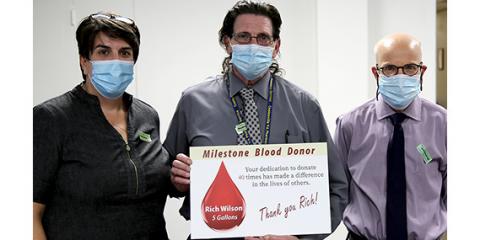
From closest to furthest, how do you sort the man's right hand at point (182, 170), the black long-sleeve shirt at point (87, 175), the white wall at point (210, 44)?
the black long-sleeve shirt at point (87, 175)
the man's right hand at point (182, 170)
the white wall at point (210, 44)

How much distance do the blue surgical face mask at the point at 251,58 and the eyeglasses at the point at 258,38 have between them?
20 millimetres

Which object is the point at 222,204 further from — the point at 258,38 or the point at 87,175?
the point at 258,38

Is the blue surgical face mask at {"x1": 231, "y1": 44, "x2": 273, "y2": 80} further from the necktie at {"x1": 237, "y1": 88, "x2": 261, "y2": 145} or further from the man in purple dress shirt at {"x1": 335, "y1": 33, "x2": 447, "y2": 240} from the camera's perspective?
the man in purple dress shirt at {"x1": 335, "y1": 33, "x2": 447, "y2": 240}

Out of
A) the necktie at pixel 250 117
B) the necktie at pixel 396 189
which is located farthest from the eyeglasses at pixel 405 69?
the necktie at pixel 250 117

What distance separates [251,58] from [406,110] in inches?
26.9

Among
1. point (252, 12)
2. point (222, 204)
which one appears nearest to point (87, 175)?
point (222, 204)

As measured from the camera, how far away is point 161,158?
1.67 metres

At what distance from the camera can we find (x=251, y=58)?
1.69 metres

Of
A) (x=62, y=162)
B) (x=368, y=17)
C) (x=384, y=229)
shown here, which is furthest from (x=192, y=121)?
(x=368, y=17)

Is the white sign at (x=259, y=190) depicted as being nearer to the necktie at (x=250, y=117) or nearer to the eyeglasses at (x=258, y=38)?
the necktie at (x=250, y=117)

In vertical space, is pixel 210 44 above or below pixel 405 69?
above

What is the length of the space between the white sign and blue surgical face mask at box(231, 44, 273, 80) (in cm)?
34

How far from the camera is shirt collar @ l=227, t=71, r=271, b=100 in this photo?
1714 millimetres

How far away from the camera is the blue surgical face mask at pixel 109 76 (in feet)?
5.24
